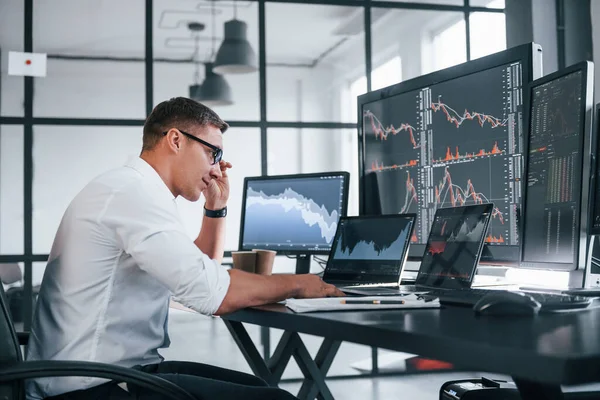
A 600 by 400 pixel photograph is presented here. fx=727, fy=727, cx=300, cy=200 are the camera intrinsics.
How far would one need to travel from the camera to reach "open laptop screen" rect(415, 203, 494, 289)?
1.88 m

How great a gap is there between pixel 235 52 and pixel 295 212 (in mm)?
1982

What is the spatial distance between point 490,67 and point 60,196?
2.91 meters

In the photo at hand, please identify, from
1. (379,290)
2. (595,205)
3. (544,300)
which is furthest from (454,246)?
(544,300)

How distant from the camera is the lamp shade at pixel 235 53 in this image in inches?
176

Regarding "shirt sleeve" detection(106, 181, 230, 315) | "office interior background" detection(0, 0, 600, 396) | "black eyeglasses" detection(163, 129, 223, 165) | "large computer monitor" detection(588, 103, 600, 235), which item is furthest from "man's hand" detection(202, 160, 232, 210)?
"office interior background" detection(0, 0, 600, 396)

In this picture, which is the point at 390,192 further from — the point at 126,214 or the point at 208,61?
the point at 208,61

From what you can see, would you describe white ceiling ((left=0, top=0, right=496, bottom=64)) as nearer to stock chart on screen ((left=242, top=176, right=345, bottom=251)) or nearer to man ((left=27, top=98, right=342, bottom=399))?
stock chart on screen ((left=242, top=176, right=345, bottom=251))

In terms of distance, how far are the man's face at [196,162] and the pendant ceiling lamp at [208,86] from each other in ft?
8.37

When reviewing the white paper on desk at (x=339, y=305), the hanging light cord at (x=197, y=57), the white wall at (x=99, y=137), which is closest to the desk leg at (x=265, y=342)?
the white wall at (x=99, y=137)

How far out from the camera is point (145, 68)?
438 cm

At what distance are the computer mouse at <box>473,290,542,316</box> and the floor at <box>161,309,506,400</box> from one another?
2.98 m

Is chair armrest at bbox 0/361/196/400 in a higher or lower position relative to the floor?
higher

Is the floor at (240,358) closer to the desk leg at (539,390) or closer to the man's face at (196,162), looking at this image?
the man's face at (196,162)

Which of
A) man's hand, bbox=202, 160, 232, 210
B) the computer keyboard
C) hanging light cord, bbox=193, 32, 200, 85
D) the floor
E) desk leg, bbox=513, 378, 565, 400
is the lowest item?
the floor
